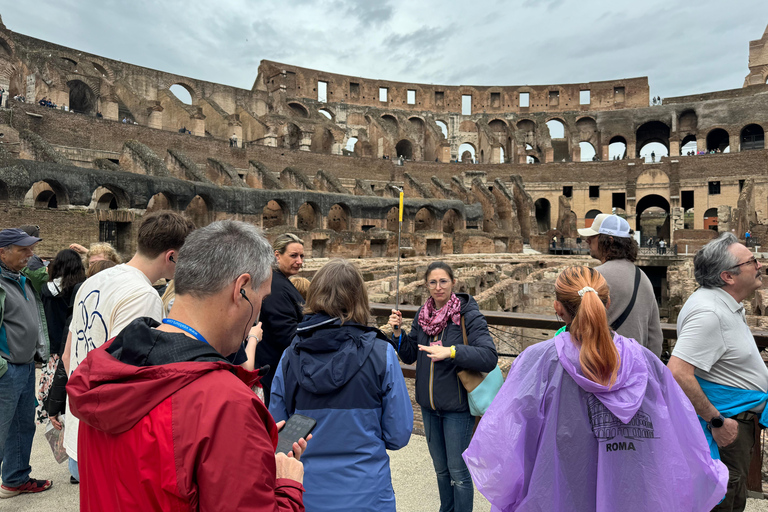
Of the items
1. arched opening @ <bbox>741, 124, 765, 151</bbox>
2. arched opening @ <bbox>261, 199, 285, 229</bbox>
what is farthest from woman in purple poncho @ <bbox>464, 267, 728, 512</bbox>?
arched opening @ <bbox>741, 124, 765, 151</bbox>

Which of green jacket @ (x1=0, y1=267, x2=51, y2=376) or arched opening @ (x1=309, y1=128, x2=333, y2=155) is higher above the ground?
arched opening @ (x1=309, y1=128, x2=333, y2=155)

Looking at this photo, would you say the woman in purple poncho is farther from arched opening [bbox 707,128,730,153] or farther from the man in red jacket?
arched opening [bbox 707,128,730,153]

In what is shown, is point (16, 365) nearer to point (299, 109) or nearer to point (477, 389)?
point (477, 389)

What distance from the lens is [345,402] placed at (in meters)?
2.12

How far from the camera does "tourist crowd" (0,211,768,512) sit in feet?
3.76

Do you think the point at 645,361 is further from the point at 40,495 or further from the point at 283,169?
the point at 283,169

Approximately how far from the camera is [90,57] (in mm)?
33312

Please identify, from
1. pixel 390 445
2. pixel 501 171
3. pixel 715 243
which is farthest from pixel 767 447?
pixel 501 171

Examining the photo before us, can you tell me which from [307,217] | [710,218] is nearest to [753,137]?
[710,218]

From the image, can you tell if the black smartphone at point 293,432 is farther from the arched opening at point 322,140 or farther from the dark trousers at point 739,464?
the arched opening at point 322,140

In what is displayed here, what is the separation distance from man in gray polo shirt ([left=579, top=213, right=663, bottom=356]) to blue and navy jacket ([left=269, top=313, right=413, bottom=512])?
1.49 metres

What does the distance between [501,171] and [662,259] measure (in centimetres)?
Answer: 1822

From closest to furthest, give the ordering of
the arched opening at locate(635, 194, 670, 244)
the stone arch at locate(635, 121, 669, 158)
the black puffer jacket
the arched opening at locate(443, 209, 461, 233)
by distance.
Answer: the black puffer jacket < the arched opening at locate(443, 209, 461, 233) < the arched opening at locate(635, 194, 670, 244) < the stone arch at locate(635, 121, 669, 158)

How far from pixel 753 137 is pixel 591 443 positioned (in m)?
53.1
